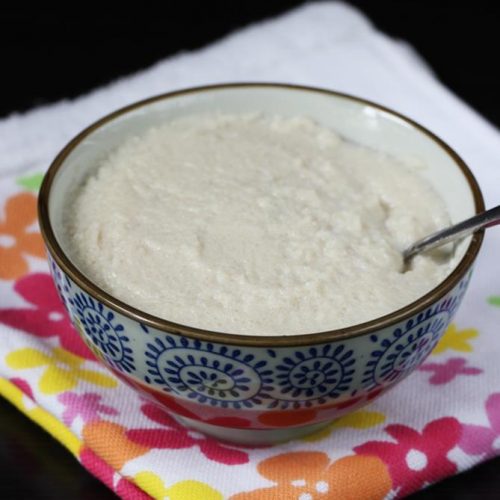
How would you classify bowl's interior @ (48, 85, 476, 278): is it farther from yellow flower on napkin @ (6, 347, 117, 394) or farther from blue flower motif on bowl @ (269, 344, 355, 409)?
blue flower motif on bowl @ (269, 344, 355, 409)

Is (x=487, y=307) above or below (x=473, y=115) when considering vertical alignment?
below

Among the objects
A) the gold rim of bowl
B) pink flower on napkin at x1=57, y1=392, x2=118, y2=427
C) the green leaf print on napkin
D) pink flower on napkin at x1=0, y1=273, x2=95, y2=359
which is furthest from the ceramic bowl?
the green leaf print on napkin

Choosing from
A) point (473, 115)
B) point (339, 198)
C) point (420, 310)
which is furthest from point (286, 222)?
point (473, 115)

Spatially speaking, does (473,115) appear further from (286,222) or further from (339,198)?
(286,222)

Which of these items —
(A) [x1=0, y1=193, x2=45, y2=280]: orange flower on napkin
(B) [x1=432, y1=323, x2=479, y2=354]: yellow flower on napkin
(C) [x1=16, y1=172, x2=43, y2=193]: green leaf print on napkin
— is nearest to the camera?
(B) [x1=432, y1=323, x2=479, y2=354]: yellow flower on napkin

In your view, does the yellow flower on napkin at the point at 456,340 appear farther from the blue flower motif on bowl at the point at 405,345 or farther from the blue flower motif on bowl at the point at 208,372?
the blue flower motif on bowl at the point at 208,372

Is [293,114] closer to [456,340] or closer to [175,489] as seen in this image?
[456,340]

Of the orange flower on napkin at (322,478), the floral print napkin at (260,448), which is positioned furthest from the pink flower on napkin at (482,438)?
the orange flower on napkin at (322,478)

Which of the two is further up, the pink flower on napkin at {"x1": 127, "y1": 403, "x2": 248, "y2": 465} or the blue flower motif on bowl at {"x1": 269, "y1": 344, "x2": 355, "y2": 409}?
the blue flower motif on bowl at {"x1": 269, "y1": 344, "x2": 355, "y2": 409}
